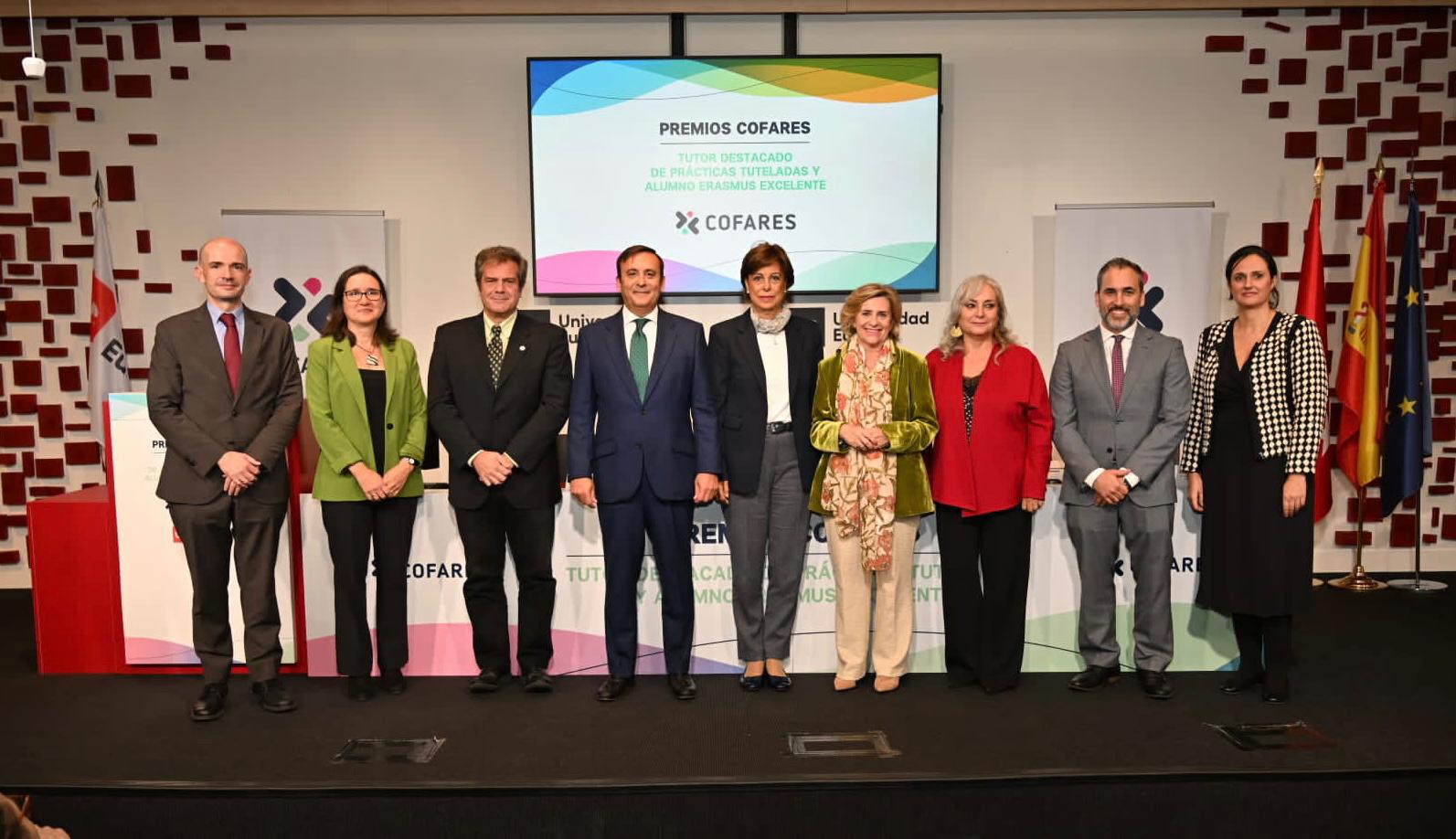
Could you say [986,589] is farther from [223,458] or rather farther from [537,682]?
[223,458]

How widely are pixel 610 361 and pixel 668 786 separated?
1540 mm

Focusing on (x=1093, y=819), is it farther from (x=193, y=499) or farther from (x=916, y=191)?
(x=916, y=191)

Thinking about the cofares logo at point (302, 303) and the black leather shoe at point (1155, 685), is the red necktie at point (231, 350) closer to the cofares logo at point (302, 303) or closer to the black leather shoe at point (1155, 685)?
the cofares logo at point (302, 303)

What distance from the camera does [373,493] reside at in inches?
134

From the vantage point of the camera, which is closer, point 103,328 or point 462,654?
point 462,654

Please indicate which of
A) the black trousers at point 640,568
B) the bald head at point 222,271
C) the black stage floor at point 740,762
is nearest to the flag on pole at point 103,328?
the black stage floor at point 740,762

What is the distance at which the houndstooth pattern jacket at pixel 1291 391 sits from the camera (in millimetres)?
3244

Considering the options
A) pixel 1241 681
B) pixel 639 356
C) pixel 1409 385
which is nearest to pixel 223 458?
pixel 639 356

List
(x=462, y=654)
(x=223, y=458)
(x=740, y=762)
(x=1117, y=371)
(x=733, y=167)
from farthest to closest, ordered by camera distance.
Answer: (x=733, y=167)
(x=462, y=654)
(x=1117, y=371)
(x=223, y=458)
(x=740, y=762)

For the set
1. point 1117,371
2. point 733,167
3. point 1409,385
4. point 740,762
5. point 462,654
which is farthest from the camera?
point 733,167

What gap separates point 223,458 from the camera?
10.7ft

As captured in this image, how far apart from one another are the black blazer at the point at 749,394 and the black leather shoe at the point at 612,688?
2.84 ft

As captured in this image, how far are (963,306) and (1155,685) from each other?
1619 mm

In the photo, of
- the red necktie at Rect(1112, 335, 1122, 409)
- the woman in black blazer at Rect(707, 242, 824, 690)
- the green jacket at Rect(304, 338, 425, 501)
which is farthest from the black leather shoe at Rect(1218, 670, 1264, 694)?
the green jacket at Rect(304, 338, 425, 501)
